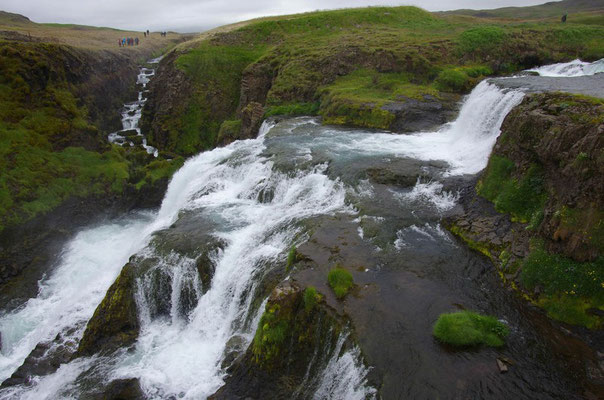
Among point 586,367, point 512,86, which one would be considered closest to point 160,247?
point 586,367

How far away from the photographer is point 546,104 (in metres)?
16.0

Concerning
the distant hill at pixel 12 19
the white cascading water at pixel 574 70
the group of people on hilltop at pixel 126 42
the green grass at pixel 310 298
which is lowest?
the green grass at pixel 310 298

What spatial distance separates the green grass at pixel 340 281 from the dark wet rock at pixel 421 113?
17641mm

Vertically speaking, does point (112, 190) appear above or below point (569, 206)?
below

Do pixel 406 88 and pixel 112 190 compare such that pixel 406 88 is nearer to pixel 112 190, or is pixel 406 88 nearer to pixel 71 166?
pixel 112 190

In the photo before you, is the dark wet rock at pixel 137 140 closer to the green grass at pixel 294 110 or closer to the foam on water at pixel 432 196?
the green grass at pixel 294 110

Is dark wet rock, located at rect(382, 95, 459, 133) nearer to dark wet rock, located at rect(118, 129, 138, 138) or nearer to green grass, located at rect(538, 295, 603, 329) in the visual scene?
green grass, located at rect(538, 295, 603, 329)

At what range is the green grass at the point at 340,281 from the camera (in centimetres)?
1197

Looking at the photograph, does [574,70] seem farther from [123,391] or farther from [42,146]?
[42,146]

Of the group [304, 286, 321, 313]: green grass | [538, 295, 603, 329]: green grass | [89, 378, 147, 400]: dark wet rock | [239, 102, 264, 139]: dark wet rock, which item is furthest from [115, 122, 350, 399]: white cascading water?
[239, 102, 264, 139]: dark wet rock

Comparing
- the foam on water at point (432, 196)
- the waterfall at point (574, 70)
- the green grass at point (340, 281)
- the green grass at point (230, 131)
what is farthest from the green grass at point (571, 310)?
the green grass at point (230, 131)

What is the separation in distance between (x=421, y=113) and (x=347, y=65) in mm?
12784

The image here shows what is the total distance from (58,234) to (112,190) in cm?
515

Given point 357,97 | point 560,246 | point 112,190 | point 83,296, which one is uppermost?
point 357,97
